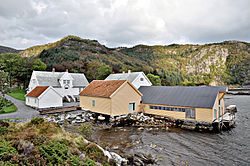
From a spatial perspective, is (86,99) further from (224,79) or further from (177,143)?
(224,79)

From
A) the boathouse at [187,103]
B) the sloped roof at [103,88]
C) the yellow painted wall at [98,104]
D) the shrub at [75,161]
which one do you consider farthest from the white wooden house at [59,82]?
the shrub at [75,161]

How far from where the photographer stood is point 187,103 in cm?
2698

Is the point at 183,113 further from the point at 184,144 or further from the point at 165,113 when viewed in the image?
the point at 184,144

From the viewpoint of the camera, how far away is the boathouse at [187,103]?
25391 mm

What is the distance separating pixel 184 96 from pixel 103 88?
41.8ft

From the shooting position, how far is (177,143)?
1989 centimetres

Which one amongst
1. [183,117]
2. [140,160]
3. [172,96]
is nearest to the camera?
[140,160]

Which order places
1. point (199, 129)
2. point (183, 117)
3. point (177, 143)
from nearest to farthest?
point (177, 143) → point (199, 129) → point (183, 117)

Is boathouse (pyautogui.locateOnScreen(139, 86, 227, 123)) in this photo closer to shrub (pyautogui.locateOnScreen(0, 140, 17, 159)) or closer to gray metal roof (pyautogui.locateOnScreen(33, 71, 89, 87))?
gray metal roof (pyautogui.locateOnScreen(33, 71, 89, 87))

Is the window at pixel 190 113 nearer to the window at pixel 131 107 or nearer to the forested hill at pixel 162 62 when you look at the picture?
the window at pixel 131 107

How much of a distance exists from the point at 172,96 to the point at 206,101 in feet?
17.6

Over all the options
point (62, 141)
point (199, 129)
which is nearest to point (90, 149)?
point (62, 141)

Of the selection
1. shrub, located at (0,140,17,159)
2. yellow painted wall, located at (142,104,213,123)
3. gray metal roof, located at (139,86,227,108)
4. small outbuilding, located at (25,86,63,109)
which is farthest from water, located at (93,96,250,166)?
small outbuilding, located at (25,86,63,109)

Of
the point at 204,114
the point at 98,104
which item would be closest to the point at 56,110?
the point at 98,104
